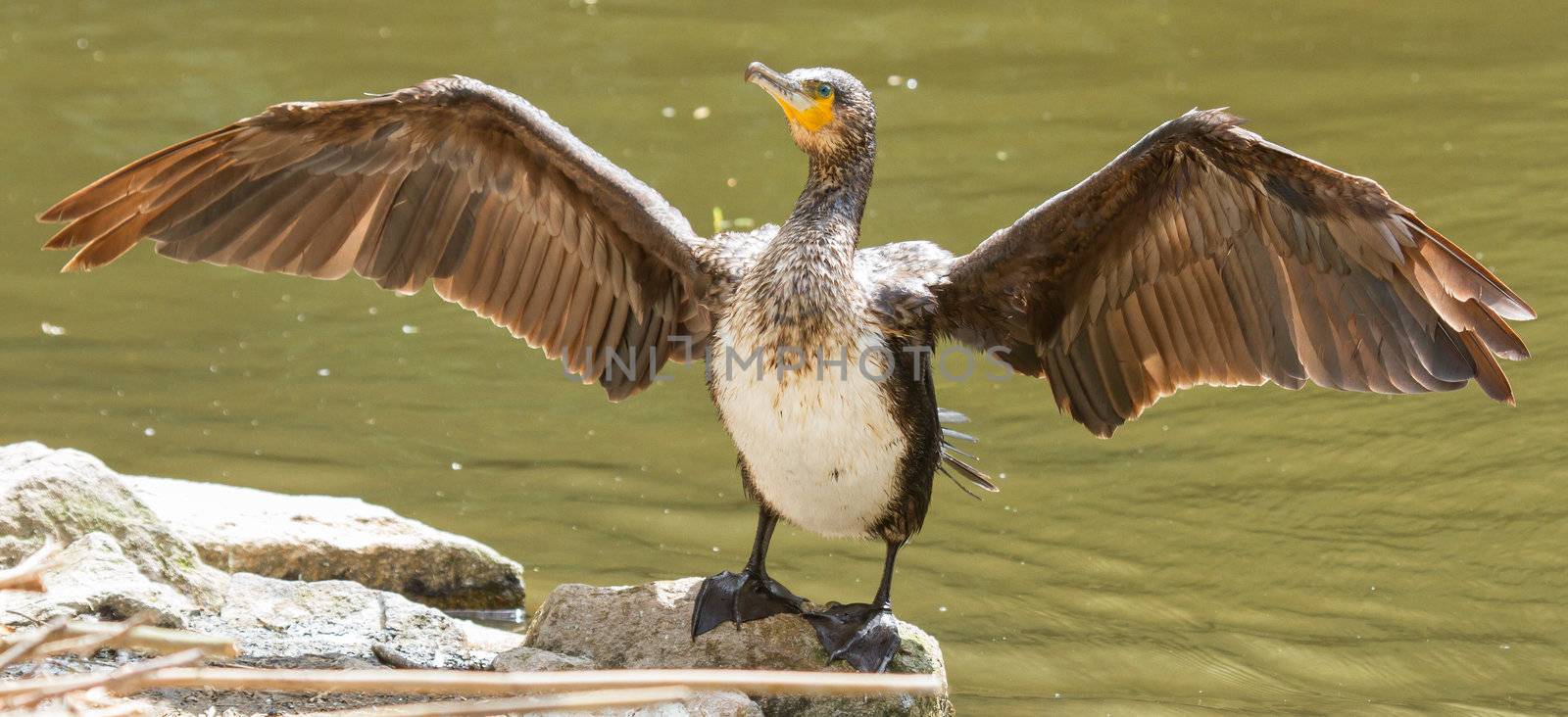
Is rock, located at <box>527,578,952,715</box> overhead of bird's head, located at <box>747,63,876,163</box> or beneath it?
beneath

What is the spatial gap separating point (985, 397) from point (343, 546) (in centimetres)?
339

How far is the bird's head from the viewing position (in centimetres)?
537

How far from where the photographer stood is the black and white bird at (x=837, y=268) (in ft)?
16.4

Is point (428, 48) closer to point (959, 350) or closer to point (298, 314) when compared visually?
point (298, 314)

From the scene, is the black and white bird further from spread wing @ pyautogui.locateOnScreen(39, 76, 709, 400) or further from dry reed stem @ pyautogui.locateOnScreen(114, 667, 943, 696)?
dry reed stem @ pyautogui.locateOnScreen(114, 667, 943, 696)

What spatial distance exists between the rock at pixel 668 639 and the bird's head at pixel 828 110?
1467 millimetres

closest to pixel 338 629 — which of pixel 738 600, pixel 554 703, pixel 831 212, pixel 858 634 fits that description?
pixel 738 600

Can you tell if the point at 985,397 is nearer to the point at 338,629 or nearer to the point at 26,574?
the point at 338,629

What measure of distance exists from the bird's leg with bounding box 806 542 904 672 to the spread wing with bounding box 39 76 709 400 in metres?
1.12

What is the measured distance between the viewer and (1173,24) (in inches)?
530

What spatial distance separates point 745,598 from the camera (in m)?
5.45

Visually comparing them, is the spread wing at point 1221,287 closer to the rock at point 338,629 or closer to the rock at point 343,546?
the rock at point 338,629

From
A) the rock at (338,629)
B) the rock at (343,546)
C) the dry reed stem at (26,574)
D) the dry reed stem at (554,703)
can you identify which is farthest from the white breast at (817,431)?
the dry reed stem at (26,574)

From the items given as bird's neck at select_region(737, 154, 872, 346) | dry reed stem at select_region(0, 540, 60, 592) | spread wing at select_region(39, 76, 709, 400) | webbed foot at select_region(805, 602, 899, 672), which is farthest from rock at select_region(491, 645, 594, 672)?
dry reed stem at select_region(0, 540, 60, 592)
